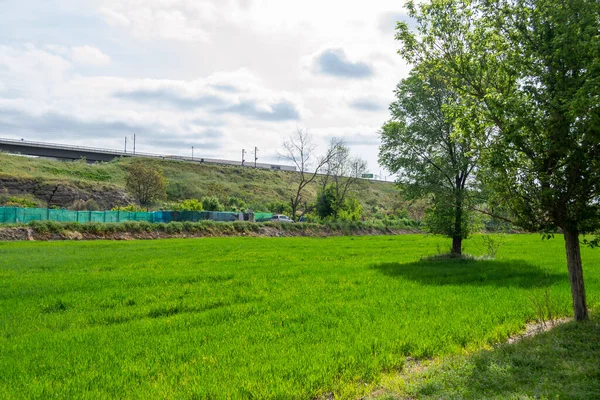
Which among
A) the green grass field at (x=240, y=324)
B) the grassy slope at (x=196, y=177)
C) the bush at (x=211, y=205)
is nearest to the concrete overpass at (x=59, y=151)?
the grassy slope at (x=196, y=177)

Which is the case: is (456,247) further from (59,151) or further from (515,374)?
(59,151)

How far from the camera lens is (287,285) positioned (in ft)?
52.1

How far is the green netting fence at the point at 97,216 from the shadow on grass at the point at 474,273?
1462 inches

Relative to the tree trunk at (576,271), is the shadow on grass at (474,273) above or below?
below

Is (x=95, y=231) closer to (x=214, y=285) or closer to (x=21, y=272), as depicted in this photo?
(x=21, y=272)

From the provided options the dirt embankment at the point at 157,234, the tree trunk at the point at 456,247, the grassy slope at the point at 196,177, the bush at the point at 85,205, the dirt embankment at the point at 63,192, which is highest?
the grassy slope at the point at 196,177

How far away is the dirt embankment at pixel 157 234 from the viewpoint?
37562 millimetres

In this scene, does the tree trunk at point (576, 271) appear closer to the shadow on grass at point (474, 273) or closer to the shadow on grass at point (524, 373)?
the shadow on grass at point (524, 373)

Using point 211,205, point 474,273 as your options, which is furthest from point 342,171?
point 474,273

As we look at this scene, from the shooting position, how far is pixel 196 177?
102 metres

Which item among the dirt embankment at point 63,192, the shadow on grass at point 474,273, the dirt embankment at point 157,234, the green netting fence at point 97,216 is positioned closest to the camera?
the shadow on grass at point 474,273

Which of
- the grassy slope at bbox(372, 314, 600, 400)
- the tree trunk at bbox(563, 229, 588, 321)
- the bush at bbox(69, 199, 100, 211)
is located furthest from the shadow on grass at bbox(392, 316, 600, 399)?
the bush at bbox(69, 199, 100, 211)

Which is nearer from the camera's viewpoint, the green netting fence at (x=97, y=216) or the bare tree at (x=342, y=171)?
the green netting fence at (x=97, y=216)

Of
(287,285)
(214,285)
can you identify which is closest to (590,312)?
(287,285)
